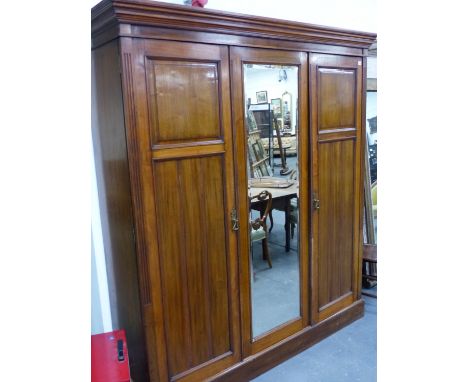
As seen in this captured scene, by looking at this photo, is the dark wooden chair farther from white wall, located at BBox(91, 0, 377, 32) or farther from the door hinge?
white wall, located at BBox(91, 0, 377, 32)

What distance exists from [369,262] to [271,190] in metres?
1.31

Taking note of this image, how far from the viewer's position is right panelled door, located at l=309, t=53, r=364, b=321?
215 cm

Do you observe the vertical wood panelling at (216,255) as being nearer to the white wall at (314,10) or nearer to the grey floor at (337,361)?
the grey floor at (337,361)

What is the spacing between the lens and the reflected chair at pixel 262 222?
77.5 inches

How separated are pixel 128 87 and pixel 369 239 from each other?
2418 mm

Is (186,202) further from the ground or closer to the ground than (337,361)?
further from the ground

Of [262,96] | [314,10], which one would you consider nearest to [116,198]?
[262,96]

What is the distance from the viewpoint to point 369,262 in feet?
9.45

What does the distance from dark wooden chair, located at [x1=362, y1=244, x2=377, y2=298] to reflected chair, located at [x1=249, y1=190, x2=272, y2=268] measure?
3.45 feet

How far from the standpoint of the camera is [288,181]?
210 cm

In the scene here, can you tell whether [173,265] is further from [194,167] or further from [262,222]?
[262,222]

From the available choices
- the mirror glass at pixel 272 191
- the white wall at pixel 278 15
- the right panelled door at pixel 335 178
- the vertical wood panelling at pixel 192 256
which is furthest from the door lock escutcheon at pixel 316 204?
the white wall at pixel 278 15
